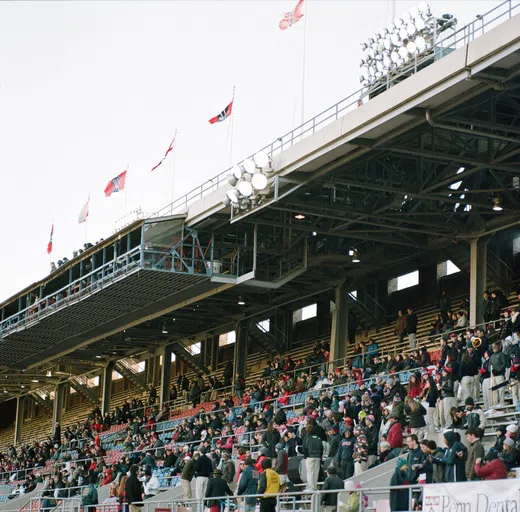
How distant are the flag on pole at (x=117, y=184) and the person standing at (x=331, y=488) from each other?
26800 millimetres

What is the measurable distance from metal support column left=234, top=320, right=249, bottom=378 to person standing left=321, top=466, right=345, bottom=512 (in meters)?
27.1

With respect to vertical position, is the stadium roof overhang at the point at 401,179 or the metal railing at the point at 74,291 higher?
the stadium roof overhang at the point at 401,179

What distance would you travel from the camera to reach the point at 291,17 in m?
35.6

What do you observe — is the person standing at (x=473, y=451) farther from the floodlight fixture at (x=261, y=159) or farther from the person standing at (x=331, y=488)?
the floodlight fixture at (x=261, y=159)

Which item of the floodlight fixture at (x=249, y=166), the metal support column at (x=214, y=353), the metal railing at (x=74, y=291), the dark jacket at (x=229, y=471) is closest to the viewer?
the dark jacket at (x=229, y=471)

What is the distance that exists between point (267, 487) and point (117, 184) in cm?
2590

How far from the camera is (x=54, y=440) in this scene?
56438 mm

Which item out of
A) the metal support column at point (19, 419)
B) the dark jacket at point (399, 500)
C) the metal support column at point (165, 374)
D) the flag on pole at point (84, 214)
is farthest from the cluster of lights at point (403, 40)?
the metal support column at point (19, 419)

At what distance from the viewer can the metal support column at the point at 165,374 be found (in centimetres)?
5303

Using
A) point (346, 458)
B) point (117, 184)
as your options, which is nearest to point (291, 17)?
point (117, 184)

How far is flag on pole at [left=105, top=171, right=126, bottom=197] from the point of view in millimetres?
45344

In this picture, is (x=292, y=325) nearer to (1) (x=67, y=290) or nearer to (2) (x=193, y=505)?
(1) (x=67, y=290)

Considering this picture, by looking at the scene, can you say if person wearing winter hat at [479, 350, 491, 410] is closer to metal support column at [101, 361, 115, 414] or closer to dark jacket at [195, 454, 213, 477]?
dark jacket at [195, 454, 213, 477]

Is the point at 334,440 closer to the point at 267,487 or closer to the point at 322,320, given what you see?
the point at 267,487
